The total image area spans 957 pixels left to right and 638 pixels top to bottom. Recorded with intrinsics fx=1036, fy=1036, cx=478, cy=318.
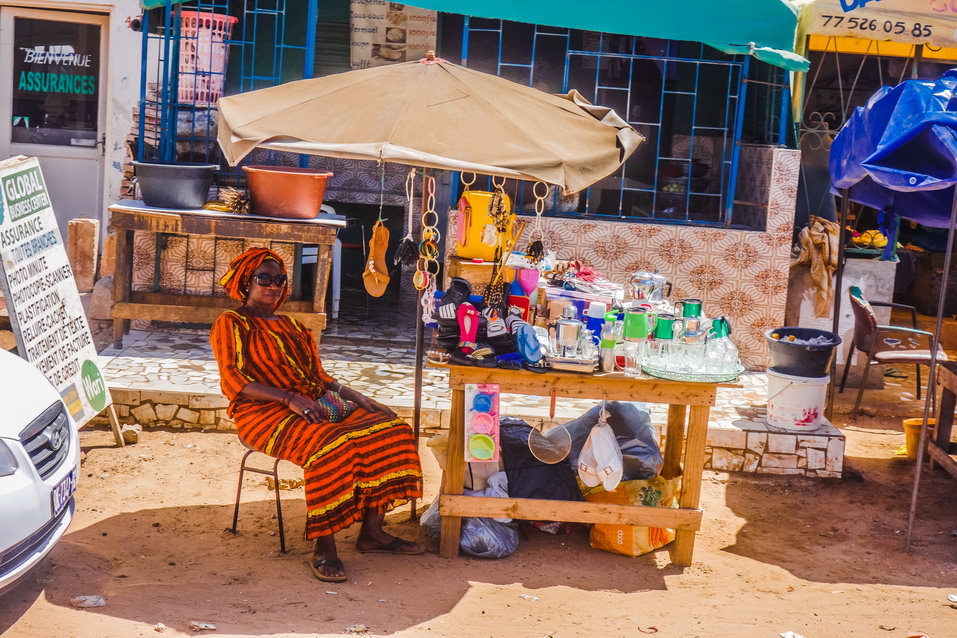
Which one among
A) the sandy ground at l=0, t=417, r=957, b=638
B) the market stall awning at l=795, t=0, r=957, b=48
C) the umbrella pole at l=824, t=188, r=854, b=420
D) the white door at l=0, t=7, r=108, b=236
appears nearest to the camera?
the sandy ground at l=0, t=417, r=957, b=638

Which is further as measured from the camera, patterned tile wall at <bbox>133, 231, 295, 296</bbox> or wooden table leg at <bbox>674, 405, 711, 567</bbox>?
patterned tile wall at <bbox>133, 231, 295, 296</bbox>

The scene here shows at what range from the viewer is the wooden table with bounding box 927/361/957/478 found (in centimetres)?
670

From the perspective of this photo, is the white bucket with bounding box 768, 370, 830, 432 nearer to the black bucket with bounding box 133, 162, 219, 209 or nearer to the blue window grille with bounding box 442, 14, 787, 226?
the blue window grille with bounding box 442, 14, 787, 226

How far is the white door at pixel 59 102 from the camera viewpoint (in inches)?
409

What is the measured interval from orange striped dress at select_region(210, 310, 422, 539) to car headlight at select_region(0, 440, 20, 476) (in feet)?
3.78

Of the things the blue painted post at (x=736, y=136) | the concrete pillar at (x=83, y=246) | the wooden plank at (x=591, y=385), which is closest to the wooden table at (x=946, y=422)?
the blue painted post at (x=736, y=136)

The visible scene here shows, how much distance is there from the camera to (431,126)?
4680mm

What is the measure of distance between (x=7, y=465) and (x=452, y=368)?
6.51 ft

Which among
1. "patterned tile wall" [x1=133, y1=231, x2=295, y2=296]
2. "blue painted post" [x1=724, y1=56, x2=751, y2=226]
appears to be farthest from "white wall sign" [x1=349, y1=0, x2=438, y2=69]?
"blue painted post" [x1=724, y1=56, x2=751, y2=226]

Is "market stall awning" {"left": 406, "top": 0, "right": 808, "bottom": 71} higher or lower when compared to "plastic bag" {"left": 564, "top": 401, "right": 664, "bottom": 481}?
higher

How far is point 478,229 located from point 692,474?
6.25ft

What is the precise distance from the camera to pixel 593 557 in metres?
5.31

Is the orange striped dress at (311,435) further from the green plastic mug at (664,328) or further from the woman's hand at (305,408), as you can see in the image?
the green plastic mug at (664,328)

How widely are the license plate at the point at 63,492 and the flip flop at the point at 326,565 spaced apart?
1131 mm
